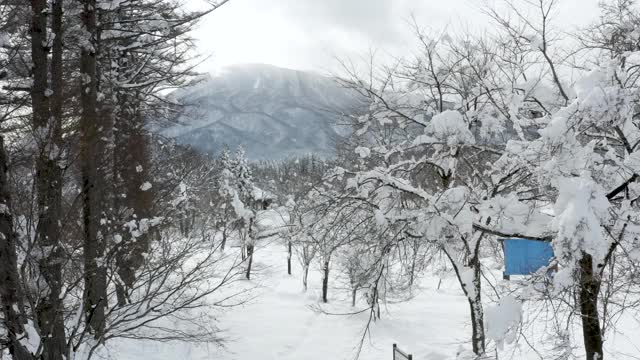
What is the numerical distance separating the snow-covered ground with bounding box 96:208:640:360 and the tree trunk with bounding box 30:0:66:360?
629cm

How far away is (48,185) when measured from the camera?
514 centimetres

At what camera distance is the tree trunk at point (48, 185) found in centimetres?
440

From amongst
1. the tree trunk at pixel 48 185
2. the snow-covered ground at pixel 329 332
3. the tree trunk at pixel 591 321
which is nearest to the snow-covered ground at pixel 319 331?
the snow-covered ground at pixel 329 332

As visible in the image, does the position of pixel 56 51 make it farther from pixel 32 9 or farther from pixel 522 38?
pixel 522 38

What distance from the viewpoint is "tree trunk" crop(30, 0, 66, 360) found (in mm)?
4402

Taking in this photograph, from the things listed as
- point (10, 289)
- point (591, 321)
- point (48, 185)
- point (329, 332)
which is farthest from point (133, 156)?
point (329, 332)

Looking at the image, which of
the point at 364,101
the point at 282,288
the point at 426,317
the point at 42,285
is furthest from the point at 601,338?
the point at 282,288

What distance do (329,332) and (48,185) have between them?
18303 mm

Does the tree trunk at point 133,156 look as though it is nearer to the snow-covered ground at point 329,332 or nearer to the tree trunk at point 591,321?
the snow-covered ground at point 329,332

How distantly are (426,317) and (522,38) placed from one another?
2002 centimetres

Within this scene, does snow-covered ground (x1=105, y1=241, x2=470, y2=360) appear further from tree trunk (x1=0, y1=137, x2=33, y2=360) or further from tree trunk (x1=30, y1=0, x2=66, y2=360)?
tree trunk (x1=0, y1=137, x2=33, y2=360)

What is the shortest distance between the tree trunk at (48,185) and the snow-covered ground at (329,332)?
20.6ft

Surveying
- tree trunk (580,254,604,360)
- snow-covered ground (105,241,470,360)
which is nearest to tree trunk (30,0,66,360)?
tree trunk (580,254,604,360)

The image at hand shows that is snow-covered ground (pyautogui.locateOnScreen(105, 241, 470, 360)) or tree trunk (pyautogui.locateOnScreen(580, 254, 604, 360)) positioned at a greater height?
tree trunk (pyautogui.locateOnScreen(580, 254, 604, 360))
